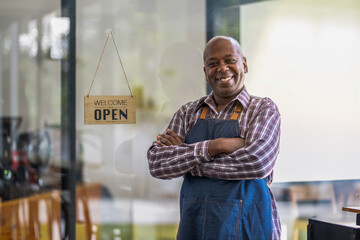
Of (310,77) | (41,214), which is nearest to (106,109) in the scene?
(41,214)

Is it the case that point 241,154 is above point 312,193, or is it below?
above

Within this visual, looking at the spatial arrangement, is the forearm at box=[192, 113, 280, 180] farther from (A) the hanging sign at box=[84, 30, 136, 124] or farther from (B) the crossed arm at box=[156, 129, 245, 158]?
(A) the hanging sign at box=[84, 30, 136, 124]

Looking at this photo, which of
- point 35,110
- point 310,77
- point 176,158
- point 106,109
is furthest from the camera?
point 310,77

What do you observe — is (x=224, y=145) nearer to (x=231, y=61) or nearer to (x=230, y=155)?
(x=230, y=155)

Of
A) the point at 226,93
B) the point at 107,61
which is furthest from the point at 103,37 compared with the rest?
the point at 226,93

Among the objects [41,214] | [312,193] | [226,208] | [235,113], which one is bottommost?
[41,214]

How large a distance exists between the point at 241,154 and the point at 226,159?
74 millimetres

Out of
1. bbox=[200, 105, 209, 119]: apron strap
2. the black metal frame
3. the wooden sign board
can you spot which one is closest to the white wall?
the wooden sign board

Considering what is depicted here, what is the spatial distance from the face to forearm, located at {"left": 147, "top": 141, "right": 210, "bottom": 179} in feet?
1.08

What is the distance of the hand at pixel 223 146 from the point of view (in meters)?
2.45

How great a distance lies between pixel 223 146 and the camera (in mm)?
2455

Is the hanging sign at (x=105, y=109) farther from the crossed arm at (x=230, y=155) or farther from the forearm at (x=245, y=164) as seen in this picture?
the forearm at (x=245, y=164)

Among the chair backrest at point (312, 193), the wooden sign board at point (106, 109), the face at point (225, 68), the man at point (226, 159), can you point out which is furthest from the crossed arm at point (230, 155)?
the chair backrest at point (312, 193)

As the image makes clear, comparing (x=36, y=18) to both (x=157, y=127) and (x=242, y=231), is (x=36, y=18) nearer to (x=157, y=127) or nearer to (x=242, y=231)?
(x=157, y=127)
